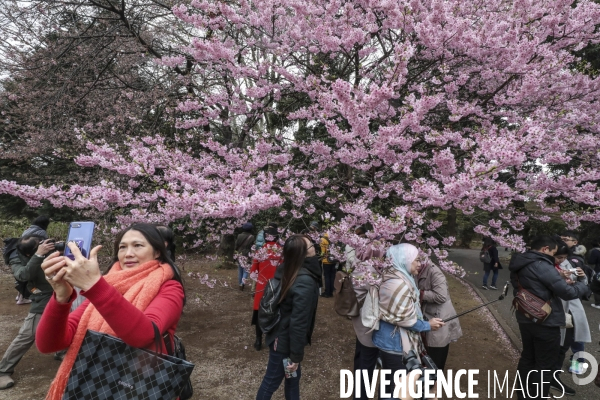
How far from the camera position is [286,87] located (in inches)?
238

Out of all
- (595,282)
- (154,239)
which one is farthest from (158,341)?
(595,282)

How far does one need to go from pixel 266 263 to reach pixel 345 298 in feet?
6.14

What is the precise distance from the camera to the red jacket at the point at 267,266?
14.8 ft

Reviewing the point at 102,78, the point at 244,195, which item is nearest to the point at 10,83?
the point at 102,78

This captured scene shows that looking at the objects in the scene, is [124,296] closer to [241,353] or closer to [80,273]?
[80,273]

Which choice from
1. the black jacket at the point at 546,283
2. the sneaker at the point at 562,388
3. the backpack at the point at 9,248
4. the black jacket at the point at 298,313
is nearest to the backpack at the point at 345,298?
the black jacket at the point at 298,313

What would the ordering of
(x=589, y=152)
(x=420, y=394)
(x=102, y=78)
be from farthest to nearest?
(x=102, y=78), (x=589, y=152), (x=420, y=394)

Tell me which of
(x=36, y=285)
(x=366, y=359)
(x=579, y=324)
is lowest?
(x=366, y=359)

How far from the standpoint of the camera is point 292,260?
2.83 meters

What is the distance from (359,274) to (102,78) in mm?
6612

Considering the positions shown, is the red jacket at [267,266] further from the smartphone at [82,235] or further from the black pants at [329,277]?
the black pants at [329,277]

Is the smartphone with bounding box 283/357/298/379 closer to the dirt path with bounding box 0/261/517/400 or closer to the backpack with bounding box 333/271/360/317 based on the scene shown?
the backpack with bounding box 333/271/360/317

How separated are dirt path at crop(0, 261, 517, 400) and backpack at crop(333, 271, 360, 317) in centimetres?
124

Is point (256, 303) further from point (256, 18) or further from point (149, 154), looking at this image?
point (256, 18)
